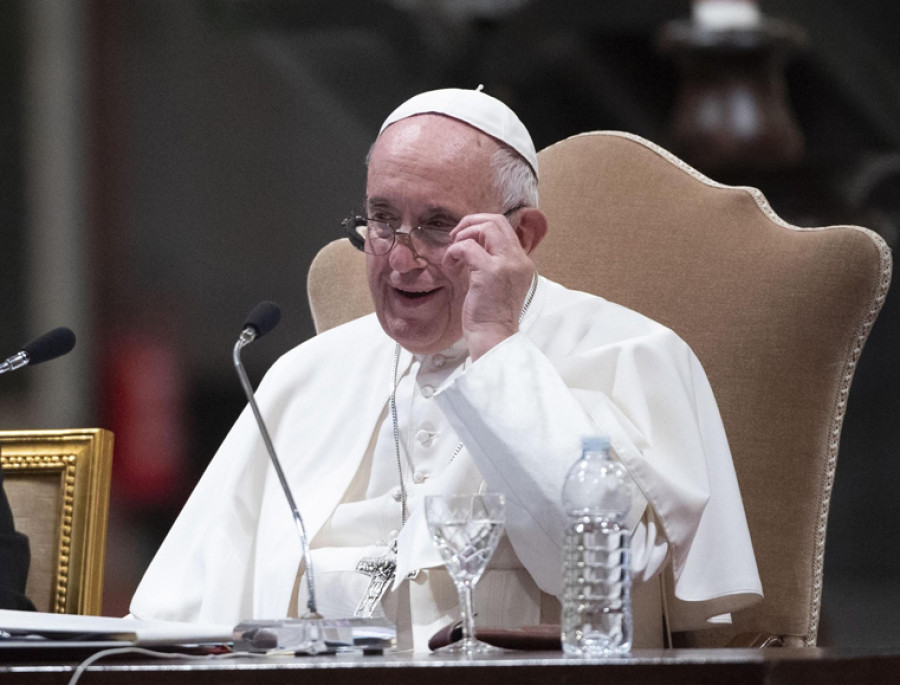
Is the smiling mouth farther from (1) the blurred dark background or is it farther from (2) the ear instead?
(1) the blurred dark background

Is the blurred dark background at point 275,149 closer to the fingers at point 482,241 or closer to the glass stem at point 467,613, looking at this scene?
the fingers at point 482,241

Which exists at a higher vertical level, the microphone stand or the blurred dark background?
the blurred dark background

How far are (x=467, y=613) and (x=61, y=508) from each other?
4.70 ft

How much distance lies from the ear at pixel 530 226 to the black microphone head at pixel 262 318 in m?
0.72

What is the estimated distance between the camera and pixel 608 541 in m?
1.68

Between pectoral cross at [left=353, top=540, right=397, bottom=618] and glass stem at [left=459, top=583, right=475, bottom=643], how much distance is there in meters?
0.64

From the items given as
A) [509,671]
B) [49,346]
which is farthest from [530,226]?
[509,671]

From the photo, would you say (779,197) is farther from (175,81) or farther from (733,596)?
(733,596)

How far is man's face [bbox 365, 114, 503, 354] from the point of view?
2572 mm

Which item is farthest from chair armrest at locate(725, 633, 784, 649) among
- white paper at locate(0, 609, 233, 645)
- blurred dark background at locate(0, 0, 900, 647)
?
blurred dark background at locate(0, 0, 900, 647)

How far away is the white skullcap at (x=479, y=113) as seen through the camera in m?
2.71

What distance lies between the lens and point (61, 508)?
2877 millimetres

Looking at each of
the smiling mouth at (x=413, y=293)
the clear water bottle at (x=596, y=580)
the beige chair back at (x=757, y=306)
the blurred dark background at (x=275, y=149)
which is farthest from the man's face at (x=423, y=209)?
the blurred dark background at (x=275, y=149)

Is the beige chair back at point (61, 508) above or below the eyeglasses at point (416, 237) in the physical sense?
below
